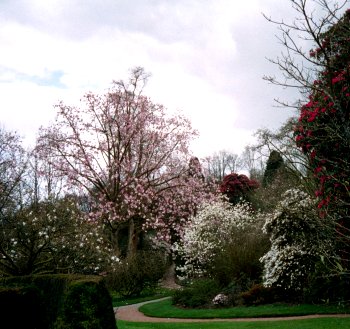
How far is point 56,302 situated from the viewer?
6.98 metres

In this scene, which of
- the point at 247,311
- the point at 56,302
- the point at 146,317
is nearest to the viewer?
the point at 56,302

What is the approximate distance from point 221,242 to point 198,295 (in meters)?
4.25

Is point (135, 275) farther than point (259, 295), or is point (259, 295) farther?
point (135, 275)

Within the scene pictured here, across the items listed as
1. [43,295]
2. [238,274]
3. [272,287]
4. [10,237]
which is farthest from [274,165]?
[43,295]

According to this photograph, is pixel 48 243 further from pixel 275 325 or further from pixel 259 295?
pixel 259 295

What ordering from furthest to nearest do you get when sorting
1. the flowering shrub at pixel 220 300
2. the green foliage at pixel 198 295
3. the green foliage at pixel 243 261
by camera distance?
the green foliage at pixel 243 261, the green foliage at pixel 198 295, the flowering shrub at pixel 220 300

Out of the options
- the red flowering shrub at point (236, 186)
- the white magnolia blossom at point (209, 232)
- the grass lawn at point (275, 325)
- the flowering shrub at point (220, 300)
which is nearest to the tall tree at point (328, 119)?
the grass lawn at point (275, 325)

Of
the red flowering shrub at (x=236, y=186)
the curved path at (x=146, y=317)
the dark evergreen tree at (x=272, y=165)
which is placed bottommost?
the curved path at (x=146, y=317)

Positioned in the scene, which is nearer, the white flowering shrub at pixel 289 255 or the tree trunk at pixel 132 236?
the white flowering shrub at pixel 289 255

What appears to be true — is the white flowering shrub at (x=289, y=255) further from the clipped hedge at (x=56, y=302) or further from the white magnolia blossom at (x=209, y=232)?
the clipped hedge at (x=56, y=302)

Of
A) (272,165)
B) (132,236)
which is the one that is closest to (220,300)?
(132,236)

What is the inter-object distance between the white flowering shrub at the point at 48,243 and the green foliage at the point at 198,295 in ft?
11.8

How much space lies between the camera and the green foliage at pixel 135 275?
19.4 m

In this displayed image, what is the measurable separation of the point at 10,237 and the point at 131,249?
398 inches
